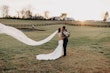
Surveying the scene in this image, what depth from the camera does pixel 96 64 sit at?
47.6 ft

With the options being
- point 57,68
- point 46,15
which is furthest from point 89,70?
point 46,15

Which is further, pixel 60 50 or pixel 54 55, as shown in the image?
pixel 60 50

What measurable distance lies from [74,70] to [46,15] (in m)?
138

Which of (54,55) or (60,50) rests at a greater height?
(60,50)

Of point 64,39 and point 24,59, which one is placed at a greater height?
point 64,39

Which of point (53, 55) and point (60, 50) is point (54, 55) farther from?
point (60, 50)

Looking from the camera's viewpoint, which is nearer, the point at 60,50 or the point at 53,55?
the point at 53,55

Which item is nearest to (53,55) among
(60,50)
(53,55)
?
(53,55)

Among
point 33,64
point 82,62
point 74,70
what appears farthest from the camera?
point 82,62

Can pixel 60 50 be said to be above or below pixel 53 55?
above

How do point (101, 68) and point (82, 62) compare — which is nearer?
point (101, 68)

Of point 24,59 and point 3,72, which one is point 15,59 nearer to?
point 24,59

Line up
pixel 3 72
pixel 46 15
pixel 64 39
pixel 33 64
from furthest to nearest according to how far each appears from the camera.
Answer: pixel 46 15 < pixel 64 39 < pixel 33 64 < pixel 3 72

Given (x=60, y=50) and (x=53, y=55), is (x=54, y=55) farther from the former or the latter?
(x=60, y=50)
